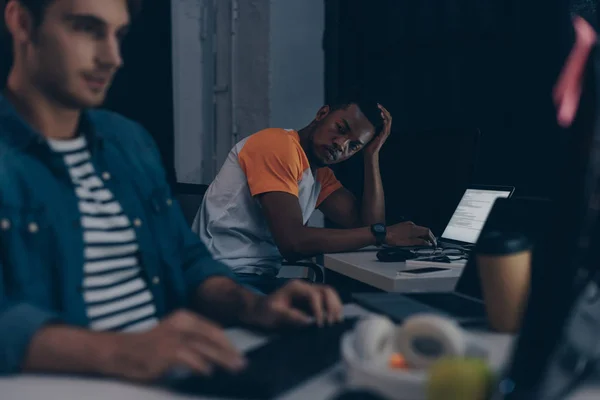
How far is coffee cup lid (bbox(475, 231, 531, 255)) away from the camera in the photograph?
3.02 ft

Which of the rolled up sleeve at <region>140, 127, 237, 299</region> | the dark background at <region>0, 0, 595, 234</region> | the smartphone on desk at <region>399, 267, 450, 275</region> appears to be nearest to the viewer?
the rolled up sleeve at <region>140, 127, 237, 299</region>

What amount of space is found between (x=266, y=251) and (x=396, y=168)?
0.72m

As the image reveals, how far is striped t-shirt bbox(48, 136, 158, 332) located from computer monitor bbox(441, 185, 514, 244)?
1.30m

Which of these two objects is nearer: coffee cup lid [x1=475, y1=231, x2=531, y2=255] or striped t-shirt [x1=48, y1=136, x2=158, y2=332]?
coffee cup lid [x1=475, y1=231, x2=531, y2=255]

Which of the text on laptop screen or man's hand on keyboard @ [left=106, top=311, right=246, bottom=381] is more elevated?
man's hand on keyboard @ [left=106, top=311, right=246, bottom=381]

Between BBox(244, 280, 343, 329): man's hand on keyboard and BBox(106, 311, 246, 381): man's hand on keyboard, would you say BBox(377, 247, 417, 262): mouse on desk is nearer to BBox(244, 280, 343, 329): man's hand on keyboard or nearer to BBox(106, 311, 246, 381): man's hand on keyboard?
BBox(244, 280, 343, 329): man's hand on keyboard

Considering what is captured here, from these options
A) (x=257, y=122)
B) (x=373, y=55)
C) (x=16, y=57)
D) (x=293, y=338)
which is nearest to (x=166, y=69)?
(x=257, y=122)

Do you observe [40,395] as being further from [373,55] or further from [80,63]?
[373,55]

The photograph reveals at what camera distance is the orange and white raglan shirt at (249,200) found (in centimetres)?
229

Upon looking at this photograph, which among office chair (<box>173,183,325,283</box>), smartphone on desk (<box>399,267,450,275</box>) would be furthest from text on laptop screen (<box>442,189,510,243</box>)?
office chair (<box>173,183,325,283</box>)

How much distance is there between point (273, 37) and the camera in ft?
11.7

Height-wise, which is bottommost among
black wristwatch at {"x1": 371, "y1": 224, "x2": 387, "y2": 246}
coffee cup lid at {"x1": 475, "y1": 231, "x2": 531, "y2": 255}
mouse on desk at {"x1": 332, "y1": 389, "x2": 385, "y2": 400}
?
black wristwatch at {"x1": 371, "y1": 224, "x2": 387, "y2": 246}

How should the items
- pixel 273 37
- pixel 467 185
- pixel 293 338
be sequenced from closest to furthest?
1. pixel 293 338
2. pixel 467 185
3. pixel 273 37

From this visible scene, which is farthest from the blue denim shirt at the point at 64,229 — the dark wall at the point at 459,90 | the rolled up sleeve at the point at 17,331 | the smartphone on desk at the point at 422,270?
the dark wall at the point at 459,90
